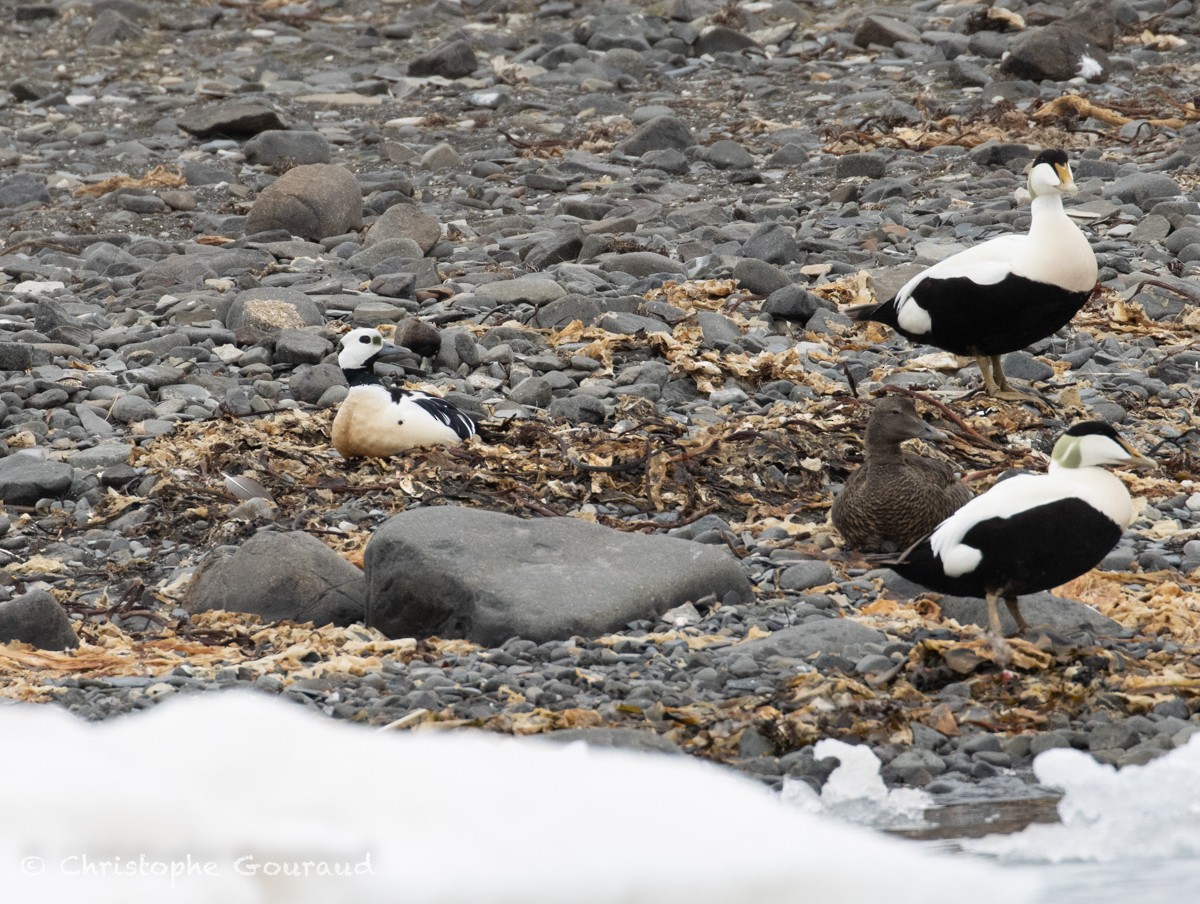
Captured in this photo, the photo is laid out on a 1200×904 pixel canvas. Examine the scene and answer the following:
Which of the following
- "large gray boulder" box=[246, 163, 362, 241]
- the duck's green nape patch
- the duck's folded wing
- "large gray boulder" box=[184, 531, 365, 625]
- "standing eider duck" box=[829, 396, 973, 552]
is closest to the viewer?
the duck's green nape patch

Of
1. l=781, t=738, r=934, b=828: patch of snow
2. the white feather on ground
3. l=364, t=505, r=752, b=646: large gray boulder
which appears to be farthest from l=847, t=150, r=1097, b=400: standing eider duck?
the white feather on ground

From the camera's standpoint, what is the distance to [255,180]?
13.7 m

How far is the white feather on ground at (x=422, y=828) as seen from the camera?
414cm

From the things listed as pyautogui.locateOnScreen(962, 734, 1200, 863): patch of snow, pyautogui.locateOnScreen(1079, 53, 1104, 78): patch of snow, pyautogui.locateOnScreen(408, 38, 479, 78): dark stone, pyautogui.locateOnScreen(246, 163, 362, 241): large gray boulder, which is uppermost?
pyautogui.locateOnScreen(962, 734, 1200, 863): patch of snow

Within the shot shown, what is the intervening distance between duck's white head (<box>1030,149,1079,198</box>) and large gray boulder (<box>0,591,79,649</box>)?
4.49m

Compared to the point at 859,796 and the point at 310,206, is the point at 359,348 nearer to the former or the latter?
the point at 859,796

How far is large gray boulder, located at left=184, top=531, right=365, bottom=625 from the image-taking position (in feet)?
18.8

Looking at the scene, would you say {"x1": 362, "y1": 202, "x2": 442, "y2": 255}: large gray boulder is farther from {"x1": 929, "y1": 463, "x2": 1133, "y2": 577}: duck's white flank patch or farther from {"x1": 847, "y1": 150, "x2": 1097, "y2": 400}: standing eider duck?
{"x1": 929, "y1": 463, "x2": 1133, "y2": 577}: duck's white flank patch

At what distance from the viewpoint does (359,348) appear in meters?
7.40

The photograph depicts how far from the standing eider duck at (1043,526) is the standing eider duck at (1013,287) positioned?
7.86ft

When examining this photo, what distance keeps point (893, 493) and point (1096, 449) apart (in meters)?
1.05

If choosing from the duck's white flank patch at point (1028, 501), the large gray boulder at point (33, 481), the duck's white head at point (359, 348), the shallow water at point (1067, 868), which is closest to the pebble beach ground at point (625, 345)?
the large gray boulder at point (33, 481)

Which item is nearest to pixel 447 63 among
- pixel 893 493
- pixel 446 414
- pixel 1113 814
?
pixel 446 414

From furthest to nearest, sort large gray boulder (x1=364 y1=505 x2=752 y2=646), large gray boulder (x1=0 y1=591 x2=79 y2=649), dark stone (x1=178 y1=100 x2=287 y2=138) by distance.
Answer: dark stone (x1=178 y1=100 x2=287 y2=138), large gray boulder (x1=0 y1=591 x2=79 y2=649), large gray boulder (x1=364 y1=505 x2=752 y2=646)
